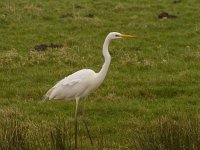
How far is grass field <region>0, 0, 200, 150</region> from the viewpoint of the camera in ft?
29.2

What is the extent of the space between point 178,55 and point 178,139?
9.97m

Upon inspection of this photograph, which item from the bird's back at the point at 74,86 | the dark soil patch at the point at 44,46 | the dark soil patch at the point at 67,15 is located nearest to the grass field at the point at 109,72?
the dark soil patch at the point at 67,15

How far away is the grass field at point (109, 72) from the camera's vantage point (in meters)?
8.89

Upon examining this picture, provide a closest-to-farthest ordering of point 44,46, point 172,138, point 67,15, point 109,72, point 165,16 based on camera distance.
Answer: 1. point 172,138
2. point 109,72
3. point 44,46
4. point 165,16
5. point 67,15

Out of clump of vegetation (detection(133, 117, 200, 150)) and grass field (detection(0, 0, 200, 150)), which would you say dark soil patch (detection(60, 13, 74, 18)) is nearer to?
grass field (detection(0, 0, 200, 150))

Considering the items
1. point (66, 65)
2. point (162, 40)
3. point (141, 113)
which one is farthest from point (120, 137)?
point (162, 40)

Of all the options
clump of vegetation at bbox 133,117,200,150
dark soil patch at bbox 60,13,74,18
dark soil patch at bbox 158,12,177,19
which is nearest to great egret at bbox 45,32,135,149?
clump of vegetation at bbox 133,117,200,150

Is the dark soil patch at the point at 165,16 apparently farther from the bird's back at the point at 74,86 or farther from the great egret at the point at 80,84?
the bird's back at the point at 74,86

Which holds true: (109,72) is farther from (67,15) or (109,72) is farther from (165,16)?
(67,15)

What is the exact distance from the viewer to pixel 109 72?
16.2 m

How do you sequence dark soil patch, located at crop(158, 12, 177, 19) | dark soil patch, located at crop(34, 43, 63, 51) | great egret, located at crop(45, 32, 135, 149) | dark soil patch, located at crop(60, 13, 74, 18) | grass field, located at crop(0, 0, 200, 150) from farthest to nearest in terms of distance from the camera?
dark soil patch, located at crop(60, 13, 74, 18) → dark soil patch, located at crop(158, 12, 177, 19) → dark soil patch, located at crop(34, 43, 63, 51) → great egret, located at crop(45, 32, 135, 149) → grass field, located at crop(0, 0, 200, 150)

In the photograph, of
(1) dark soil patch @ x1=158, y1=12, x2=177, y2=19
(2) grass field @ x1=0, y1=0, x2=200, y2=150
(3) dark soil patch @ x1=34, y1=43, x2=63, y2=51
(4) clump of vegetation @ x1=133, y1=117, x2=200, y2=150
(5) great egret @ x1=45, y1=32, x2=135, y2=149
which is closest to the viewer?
(4) clump of vegetation @ x1=133, y1=117, x2=200, y2=150

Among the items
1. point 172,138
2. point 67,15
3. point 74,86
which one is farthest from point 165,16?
point 172,138

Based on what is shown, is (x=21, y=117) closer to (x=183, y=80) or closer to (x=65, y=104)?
(x=65, y=104)
